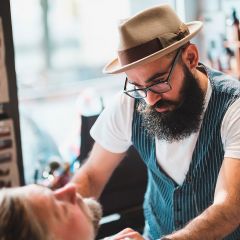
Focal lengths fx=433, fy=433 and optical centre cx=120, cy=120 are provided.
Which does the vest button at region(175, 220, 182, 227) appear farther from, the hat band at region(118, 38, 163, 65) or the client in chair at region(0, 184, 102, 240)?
the hat band at region(118, 38, 163, 65)

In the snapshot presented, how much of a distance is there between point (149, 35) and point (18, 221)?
788mm

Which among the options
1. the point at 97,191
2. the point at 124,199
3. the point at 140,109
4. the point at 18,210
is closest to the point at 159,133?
the point at 140,109

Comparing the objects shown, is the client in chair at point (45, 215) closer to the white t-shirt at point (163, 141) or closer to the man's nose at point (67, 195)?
the man's nose at point (67, 195)

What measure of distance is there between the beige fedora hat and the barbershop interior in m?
0.76

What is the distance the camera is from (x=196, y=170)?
5.26 feet

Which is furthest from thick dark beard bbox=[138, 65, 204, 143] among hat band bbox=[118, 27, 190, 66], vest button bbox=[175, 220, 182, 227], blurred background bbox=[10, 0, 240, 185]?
blurred background bbox=[10, 0, 240, 185]

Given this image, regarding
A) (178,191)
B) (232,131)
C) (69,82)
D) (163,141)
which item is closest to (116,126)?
(163,141)

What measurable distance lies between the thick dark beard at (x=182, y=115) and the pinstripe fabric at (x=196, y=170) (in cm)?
4

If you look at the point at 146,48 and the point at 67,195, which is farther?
the point at 146,48

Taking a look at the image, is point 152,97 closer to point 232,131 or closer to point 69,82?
point 232,131

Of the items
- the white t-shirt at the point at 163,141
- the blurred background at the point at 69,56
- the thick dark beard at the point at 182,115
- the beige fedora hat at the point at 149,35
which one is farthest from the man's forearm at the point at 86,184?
the blurred background at the point at 69,56

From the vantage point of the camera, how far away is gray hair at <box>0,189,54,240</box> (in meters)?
0.99

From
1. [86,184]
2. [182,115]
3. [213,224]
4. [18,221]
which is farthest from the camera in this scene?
[86,184]

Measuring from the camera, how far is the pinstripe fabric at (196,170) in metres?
1.55
